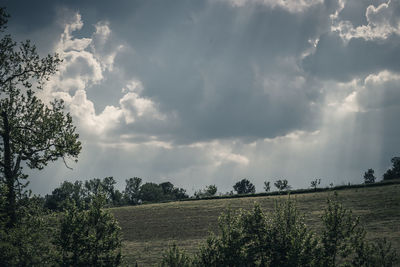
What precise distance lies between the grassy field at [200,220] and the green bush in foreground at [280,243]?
9.24 metres

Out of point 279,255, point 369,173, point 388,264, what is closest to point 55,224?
point 279,255

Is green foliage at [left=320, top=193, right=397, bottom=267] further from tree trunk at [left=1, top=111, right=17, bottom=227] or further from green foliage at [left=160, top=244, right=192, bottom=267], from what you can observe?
tree trunk at [left=1, top=111, right=17, bottom=227]

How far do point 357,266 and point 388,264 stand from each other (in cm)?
210

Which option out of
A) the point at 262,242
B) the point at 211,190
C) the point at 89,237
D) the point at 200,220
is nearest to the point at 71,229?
the point at 89,237

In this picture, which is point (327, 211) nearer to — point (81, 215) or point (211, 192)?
point (81, 215)

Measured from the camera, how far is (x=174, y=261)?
2664 cm

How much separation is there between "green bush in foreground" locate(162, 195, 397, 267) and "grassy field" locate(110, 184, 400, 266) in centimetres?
924

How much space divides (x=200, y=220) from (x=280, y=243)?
3970cm

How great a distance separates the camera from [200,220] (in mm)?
66250

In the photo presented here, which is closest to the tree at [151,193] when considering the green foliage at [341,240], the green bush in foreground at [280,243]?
the green bush in foreground at [280,243]

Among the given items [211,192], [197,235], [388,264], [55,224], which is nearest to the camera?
[388,264]

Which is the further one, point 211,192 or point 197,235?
point 211,192

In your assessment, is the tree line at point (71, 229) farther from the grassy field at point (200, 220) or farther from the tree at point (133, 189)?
the tree at point (133, 189)

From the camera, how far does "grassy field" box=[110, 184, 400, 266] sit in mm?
45625
